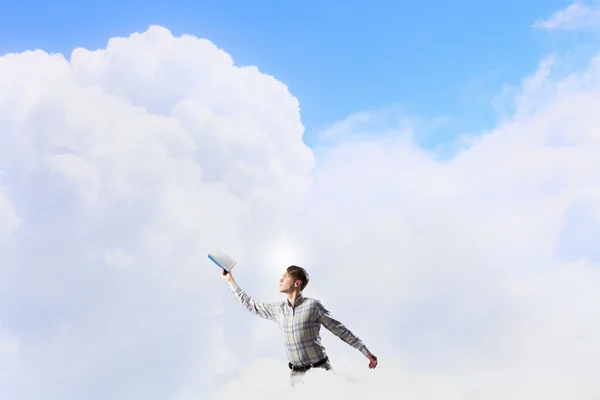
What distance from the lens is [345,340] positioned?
5.06 meters

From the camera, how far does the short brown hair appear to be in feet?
16.7

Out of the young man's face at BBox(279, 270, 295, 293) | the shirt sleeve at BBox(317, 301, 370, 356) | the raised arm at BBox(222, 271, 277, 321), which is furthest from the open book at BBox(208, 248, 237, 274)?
the shirt sleeve at BBox(317, 301, 370, 356)

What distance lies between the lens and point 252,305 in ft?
17.5

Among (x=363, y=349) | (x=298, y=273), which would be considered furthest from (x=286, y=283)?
(x=363, y=349)

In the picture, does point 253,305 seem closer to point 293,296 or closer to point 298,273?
point 293,296

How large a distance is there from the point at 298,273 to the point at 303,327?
437 millimetres

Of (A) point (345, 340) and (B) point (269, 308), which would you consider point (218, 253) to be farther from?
(A) point (345, 340)

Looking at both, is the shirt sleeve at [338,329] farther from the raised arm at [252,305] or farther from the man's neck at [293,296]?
the raised arm at [252,305]

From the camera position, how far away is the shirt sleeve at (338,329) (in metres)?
5.03

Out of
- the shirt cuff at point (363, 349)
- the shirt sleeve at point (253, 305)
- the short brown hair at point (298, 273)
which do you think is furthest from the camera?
the shirt sleeve at point (253, 305)

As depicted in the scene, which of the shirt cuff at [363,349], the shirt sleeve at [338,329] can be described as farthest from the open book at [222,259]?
the shirt cuff at [363,349]

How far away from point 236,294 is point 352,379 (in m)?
1.40

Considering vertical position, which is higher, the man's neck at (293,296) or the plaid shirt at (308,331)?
the man's neck at (293,296)

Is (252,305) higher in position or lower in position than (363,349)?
higher
